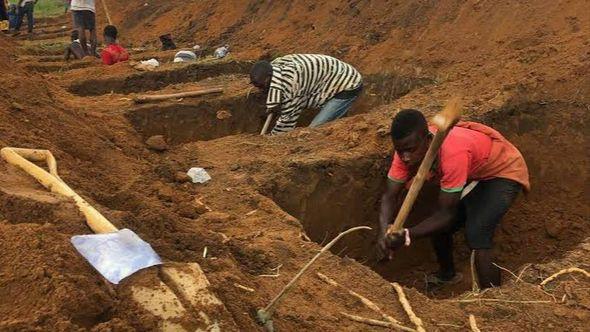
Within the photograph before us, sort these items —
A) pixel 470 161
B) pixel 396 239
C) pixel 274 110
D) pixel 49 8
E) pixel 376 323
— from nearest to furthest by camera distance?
pixel 376 323, pixel 396 239, pixel 470 161, pixel 274 110, pixel 49 8

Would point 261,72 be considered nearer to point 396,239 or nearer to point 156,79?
point 396,239

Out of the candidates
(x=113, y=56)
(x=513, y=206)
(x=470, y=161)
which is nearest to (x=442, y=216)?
(x=470, y=161)

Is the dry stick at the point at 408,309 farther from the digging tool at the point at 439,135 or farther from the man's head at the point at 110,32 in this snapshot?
the man's head at the point at 110,32

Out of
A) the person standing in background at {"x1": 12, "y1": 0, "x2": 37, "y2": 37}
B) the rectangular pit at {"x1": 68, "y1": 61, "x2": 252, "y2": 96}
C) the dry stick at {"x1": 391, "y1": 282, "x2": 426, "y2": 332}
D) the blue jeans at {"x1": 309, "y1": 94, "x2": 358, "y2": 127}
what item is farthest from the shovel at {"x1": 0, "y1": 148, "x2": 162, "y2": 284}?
the person standing in background at {"x1": 12, "y1": 0, "x2": 37, "y2": 37}

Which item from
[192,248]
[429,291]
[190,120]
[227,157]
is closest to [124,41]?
[190,120]

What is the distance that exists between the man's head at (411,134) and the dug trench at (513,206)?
141 centimetres

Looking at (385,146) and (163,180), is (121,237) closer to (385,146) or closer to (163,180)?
(163,180)

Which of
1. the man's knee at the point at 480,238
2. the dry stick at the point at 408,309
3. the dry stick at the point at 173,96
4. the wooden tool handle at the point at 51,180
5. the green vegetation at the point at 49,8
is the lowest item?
the green vegetation at the point at 49,8

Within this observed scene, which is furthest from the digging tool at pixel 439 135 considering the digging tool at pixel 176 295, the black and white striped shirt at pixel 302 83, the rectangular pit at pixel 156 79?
the rectangular pit at pixel 156 79

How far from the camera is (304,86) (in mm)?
7188

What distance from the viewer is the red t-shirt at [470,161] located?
4457 mm

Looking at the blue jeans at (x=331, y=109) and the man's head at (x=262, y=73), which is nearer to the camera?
the man's head at (x=262, y=73)

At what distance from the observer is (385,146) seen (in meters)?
6.00

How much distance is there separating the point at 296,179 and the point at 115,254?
310 cm
